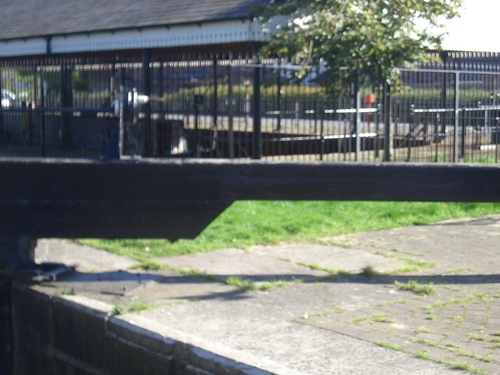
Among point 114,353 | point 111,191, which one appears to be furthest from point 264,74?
point 114,353

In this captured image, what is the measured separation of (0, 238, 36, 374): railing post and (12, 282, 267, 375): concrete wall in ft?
0.29

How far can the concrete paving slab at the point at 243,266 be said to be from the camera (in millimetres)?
6711

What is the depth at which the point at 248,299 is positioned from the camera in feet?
19.7

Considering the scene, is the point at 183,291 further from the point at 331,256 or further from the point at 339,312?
the point at 331,256

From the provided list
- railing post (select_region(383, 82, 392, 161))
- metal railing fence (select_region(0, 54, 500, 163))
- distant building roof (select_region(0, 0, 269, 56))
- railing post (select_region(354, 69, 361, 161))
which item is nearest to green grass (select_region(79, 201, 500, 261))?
metal railing fence (select_region(0, 54, 500, 163))

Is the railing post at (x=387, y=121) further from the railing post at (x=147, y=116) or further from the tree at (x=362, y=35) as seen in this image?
the railing post at (x=147, y=116)

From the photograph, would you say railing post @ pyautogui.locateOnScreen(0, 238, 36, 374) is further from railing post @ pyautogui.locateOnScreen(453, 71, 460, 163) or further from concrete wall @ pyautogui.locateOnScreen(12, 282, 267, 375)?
railing post @ pyautogui.locateOnScreen(453, 71, 460, 163)

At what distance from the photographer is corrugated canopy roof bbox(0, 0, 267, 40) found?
1759 centimetres

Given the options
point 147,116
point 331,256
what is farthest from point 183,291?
point 147,116

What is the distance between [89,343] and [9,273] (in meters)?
1.23

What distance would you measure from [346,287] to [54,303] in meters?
2.41

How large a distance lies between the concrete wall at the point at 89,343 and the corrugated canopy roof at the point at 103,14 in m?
10.8

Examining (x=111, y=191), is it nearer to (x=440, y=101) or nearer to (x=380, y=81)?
(x=380, y=81)

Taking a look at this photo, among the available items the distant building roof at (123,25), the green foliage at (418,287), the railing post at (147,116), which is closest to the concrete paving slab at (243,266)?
the green foliage at (418,287)
